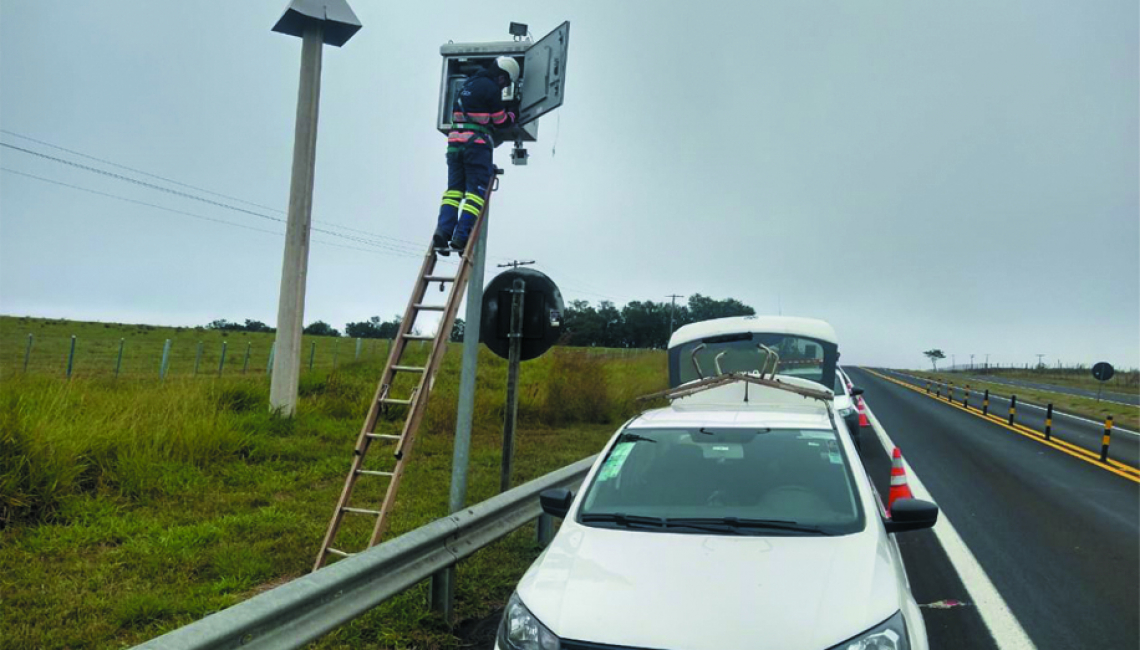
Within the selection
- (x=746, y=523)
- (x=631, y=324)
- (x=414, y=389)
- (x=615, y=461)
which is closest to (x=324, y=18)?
(x=414, y=389)

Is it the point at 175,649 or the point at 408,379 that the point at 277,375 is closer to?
the point at 408,379

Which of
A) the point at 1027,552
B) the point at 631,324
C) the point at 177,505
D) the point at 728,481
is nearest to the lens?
the point at 728,481

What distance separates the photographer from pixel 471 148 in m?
6.21

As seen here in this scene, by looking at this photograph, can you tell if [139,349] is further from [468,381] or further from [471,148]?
[468,381]

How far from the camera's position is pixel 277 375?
1252 centimetres

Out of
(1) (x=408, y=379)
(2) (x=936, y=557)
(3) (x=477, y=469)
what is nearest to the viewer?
(2) (x=936, y=557)

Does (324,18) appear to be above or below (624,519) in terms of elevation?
above

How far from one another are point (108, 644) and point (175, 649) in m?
1.96

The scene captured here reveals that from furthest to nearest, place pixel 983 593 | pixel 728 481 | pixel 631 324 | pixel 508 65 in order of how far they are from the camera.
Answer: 1. pixel 631 324
2. pixel 508 65
3. pixel 983 593
4. pixel 728 481

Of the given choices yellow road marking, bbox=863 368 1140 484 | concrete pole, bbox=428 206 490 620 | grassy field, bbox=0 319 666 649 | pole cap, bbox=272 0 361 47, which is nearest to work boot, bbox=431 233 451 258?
concrete pole, bbox=428 206 490 620

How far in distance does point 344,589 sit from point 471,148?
3790 mm

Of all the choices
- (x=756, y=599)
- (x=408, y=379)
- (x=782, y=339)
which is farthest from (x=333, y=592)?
(x=408, y=379)

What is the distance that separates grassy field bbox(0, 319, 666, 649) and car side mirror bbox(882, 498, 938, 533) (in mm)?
2636

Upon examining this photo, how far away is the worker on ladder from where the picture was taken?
6.08 meters
